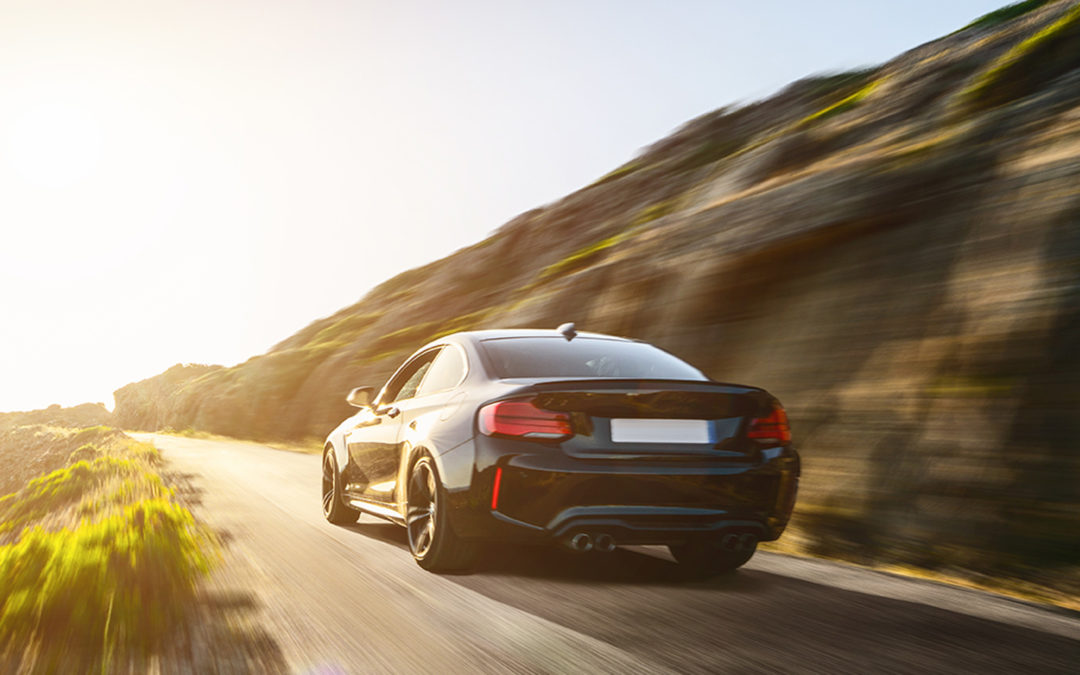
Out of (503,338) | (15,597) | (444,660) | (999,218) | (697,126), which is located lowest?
(444,660)

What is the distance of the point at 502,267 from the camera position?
3981cm

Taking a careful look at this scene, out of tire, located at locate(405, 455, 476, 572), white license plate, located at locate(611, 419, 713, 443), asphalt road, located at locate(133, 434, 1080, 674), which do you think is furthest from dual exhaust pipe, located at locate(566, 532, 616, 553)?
tire, located at locate(405, 455, 476, 572)

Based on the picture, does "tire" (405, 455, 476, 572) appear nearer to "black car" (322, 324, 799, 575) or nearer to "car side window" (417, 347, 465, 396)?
"black car" (322, 324, 799, 575)

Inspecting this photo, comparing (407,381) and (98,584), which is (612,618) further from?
(407,381)

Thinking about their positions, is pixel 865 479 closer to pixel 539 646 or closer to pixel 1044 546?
pixel 1044 546

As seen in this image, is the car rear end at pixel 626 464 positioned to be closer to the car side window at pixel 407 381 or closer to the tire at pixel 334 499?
the car side window at pixel 407 381

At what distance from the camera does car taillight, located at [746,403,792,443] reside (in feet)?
15.7

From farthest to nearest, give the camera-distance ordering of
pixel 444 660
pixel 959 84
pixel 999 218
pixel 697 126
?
1. pixel 697 126
2. pixel 959 84
3. pixel 999 218
4. pixel 444 660

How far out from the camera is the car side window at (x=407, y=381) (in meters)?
6.61

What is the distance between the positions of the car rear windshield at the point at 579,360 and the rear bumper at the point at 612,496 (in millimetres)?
719

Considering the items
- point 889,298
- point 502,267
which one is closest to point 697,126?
point 502,267

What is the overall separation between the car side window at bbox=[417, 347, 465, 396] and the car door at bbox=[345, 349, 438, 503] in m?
0.16

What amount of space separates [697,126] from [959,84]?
23666 mm

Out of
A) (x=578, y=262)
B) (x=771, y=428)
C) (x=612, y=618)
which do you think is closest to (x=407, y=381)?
(x=771, y=428)
